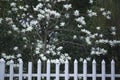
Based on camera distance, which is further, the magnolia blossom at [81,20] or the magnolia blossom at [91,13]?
the magnolia blossom at [81,20]

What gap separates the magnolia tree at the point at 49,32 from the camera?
299 inches

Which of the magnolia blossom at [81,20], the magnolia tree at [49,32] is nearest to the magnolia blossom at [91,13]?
the magnolia tree at [49,32]

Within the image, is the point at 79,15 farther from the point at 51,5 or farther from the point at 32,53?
the point at 32,53

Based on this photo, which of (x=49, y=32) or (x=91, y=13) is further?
(x=49, y=32)

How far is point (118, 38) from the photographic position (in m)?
7.32

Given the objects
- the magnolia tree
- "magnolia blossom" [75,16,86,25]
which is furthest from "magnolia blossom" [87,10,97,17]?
"magnolia blossom" [75,16,86,25]

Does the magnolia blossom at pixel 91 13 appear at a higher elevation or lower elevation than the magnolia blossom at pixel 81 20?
higher

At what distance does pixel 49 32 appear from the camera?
8.17 metres

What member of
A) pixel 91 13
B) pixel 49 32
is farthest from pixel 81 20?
pixel 49 32

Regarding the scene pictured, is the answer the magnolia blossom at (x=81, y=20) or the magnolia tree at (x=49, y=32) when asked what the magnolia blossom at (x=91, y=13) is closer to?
the magnolia tree at (x=49, y=32)

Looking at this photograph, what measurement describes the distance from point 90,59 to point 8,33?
6.27 feet

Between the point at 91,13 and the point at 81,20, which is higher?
the point at 91,13

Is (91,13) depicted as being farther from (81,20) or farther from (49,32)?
(49,32)

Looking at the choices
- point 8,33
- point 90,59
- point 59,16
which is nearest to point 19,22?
point 8,33
